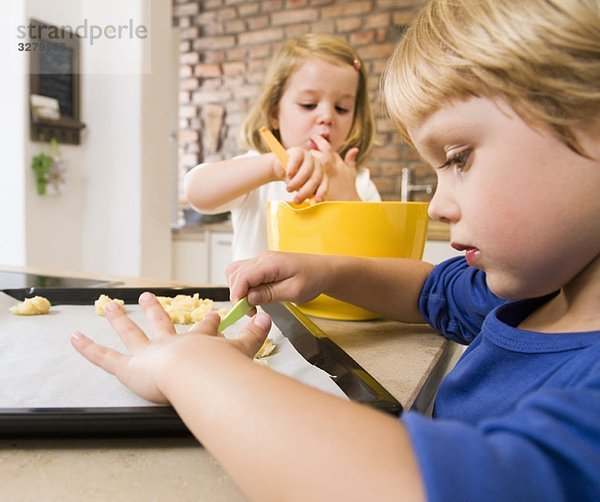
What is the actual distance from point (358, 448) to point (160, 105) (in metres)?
2.35

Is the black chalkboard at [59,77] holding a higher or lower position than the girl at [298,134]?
higher

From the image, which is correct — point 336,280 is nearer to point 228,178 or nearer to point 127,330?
point 127,330

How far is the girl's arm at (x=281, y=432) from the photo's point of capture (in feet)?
0.96

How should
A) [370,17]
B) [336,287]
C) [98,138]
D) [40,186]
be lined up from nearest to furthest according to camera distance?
[336,287], [40,186], [98,138], [370,17]

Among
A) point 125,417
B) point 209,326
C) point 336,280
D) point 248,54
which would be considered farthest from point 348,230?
point 248,54

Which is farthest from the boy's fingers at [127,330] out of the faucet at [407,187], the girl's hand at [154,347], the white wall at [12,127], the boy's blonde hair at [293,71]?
the faucet at [407,187]

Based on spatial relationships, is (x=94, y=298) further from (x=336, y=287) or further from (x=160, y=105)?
→ (x=160, y=105)

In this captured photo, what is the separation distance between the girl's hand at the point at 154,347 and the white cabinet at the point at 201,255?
1.95m

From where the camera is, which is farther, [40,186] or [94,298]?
[40,186]

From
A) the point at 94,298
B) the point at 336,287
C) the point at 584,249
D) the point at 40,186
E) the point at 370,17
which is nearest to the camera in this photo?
the point at 584,249

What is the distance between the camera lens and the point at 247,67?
368 cm

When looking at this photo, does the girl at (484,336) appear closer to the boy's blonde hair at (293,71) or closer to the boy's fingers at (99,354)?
the boy's fingers at (99,354)

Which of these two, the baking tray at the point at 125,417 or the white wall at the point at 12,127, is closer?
the baking tray at the point at 125,417

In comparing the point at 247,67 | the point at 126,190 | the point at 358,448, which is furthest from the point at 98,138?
the point at 358,448
